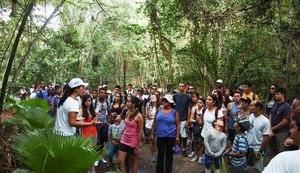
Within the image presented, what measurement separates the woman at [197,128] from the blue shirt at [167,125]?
1.54 metres

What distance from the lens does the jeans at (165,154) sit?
6.68 meters

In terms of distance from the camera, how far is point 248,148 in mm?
5734

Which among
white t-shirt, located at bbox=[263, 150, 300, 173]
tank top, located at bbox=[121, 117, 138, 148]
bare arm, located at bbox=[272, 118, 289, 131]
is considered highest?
white t-shirt, located at bbox=[263, 150, 300, 173]

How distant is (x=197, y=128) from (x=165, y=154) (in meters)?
1.71

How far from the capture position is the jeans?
6684 mm

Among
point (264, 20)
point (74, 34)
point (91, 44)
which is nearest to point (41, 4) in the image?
point (264, 20)

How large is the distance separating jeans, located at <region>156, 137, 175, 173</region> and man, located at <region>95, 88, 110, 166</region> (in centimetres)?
181

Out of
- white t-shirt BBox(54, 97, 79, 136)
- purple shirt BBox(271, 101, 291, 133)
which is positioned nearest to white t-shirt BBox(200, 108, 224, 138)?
purple shirt BBox(271, 101, 291, 133)

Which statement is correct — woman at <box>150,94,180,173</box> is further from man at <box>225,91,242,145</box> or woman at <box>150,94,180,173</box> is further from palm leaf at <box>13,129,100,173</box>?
palm leaf at <box>13,129,100,173</box>

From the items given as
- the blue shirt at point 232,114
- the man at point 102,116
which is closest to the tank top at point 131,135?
the man at point 102,116

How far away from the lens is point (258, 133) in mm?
5809

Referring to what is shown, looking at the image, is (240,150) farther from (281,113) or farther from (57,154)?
(57,154)

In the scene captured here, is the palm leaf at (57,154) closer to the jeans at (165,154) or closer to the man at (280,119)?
the jeans at (165,154)

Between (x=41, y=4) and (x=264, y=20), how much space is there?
21.5 ft
